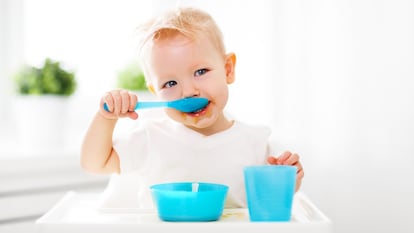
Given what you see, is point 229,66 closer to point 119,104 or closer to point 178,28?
point 178,28

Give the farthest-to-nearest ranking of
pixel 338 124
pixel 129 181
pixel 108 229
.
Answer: pixel 338 124
pixel 129 181
pixel 108 229

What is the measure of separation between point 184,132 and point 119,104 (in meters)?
0.24

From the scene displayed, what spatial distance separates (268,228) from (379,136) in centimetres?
54

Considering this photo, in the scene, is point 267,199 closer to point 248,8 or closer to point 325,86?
point 325,86

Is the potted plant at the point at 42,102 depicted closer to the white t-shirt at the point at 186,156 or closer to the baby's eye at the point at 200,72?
the white t-shirt at the point at 186,156

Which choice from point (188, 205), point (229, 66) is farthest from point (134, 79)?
point (188, 205)

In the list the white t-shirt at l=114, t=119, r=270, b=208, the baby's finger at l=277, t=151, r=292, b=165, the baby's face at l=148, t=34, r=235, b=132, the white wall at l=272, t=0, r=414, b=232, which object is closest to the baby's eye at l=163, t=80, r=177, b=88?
the baby's face at l=148, t=34, r=235, b=132

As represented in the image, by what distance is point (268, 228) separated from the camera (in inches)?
33.0

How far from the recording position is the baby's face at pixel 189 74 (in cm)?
110

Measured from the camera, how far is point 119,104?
1.00m

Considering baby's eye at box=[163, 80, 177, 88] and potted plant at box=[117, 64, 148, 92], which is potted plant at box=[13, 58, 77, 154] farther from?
baby's eye at box=[163, 80, 177, 88]

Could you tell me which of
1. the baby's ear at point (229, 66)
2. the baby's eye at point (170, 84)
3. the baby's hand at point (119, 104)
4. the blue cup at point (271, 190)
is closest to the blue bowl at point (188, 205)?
the blue cup at point (271, 190)

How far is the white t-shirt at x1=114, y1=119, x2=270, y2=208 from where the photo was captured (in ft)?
3.83

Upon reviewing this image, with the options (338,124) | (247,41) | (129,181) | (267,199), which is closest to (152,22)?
(129,181)
